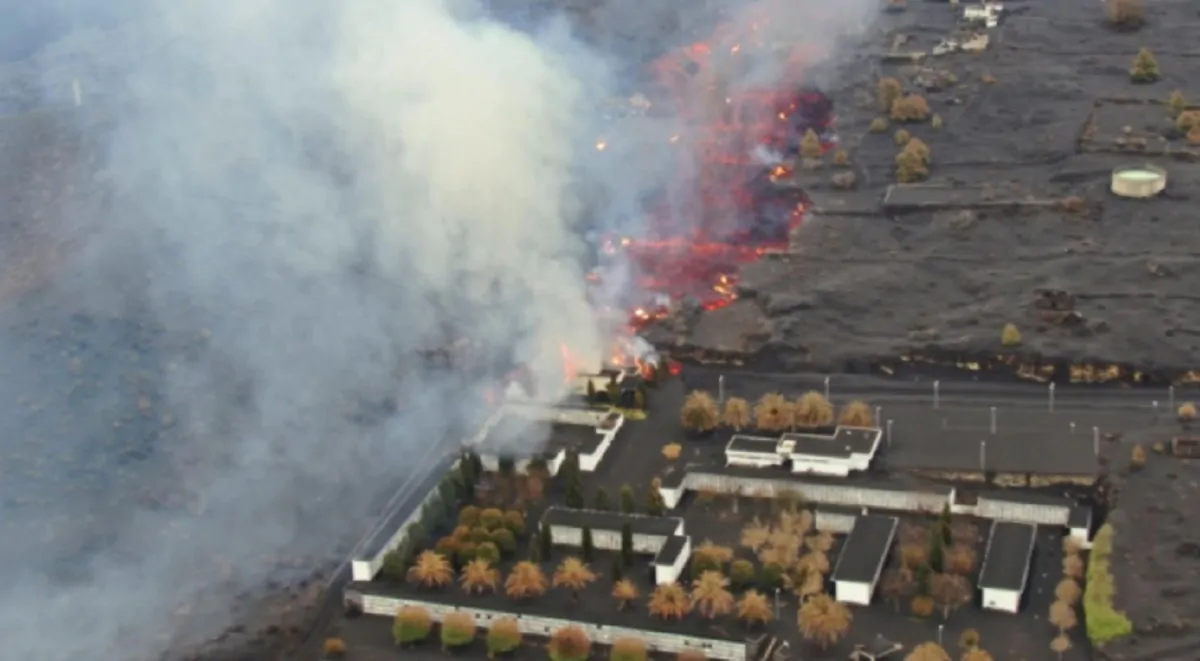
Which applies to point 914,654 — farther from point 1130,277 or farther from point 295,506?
point 1130,277

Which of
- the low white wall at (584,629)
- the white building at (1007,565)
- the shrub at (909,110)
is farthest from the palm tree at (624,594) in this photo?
the shrub at (909,110)

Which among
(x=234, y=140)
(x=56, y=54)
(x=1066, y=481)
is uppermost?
(x=56, y=54)

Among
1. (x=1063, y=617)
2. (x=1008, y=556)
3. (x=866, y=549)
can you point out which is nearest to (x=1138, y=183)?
(x=1008, y=556)

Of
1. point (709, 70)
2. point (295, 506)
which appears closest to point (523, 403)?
point (295, 506)

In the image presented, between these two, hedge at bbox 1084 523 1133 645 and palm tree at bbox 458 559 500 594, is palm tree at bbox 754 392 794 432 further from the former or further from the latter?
palm tree at bbox 458 559 500 594

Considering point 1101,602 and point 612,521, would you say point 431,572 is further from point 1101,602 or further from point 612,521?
point 1101,602

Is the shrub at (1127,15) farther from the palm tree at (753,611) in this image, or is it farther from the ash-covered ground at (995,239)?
the palm tree at (753,611)
